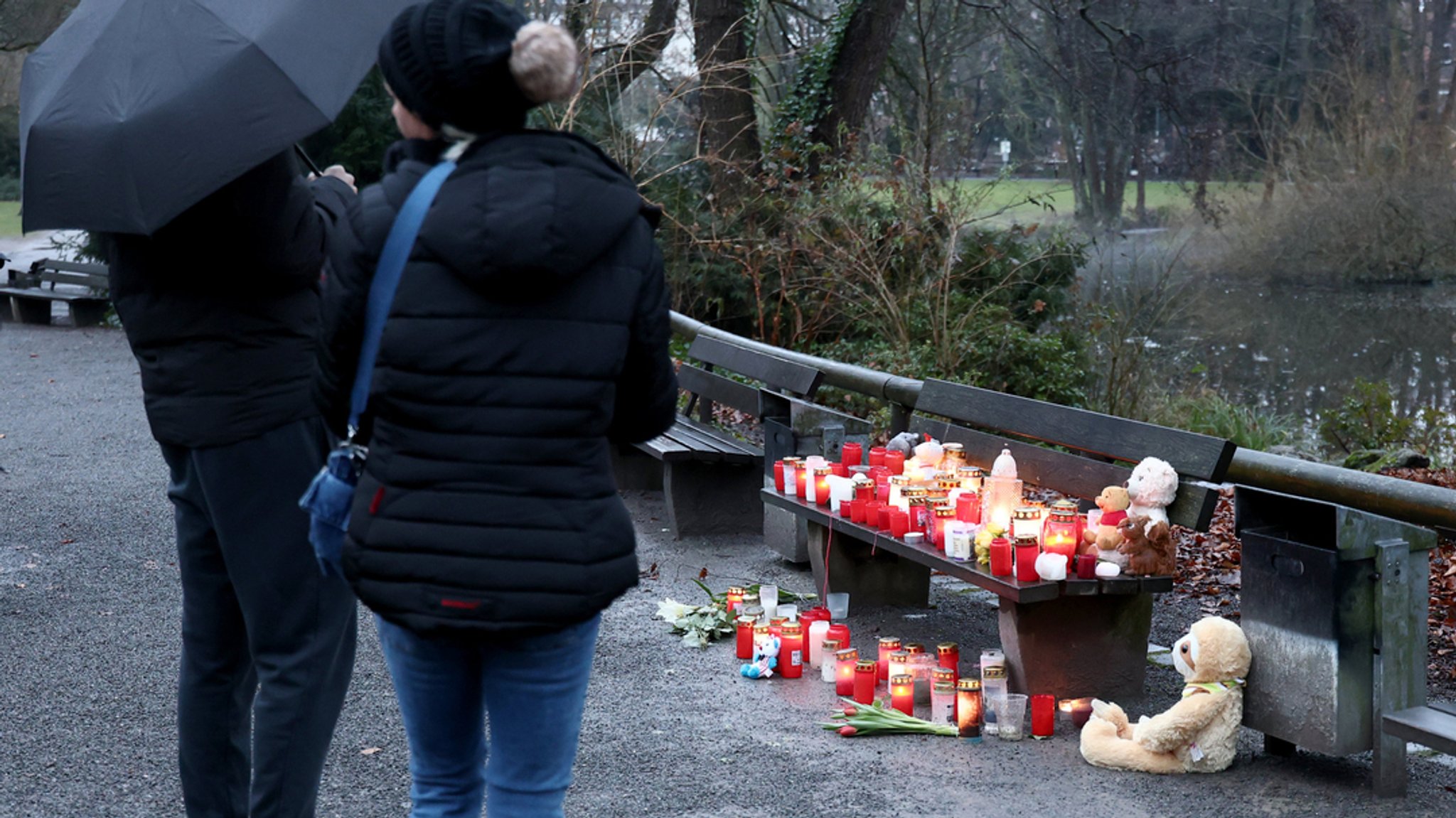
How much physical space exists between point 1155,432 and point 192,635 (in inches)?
118

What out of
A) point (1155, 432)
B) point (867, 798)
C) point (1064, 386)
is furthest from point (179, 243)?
point (1064, 386)

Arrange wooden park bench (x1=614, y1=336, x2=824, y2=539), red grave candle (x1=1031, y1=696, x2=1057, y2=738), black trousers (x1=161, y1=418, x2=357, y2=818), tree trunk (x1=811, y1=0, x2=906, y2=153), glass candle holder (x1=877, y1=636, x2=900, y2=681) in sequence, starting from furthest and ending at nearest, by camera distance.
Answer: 1. tree trunk (x1=811, y1=0, x2=906, y2=153)
2. wooden park bench (x1=614, y1=336, x2=824, y2=539)
3. glass candle holder (x1=877, y1=636, x2=900, y2=681)
4. red grave candle (x1=1031, y1=696, x2=1057, y2=738)
5. black trousers (x1=161, y1=418, x2=357, y2=818)

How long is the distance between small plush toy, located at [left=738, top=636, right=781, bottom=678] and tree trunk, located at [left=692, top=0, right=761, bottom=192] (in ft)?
30.7

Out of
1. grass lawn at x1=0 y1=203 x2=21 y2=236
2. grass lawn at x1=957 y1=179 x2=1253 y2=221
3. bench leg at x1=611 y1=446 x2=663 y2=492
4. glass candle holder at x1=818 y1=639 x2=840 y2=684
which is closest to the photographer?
glass candle holder at x1=818 y1=639 x2=840 y2=684

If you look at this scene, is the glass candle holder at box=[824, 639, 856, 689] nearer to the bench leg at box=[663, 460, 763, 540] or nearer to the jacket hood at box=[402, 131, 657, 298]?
the bench leg at box=[663, 460, 763, 540]

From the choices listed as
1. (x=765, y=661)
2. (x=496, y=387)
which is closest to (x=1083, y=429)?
(x=765, y=661)

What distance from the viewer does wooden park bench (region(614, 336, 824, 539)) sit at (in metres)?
6.67

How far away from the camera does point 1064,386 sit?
9914 millimetres

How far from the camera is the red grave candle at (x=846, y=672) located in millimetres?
4641

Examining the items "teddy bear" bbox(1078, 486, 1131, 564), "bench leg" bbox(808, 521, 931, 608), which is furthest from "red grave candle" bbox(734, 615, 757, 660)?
"teddy bear" bbox(1078, 486, 1131, 564)

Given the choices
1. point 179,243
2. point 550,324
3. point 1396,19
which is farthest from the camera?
point 1396,19

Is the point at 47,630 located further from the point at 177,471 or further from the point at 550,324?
the point at 550,324

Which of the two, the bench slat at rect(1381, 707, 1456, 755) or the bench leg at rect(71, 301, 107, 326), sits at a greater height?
the bench leg at rect(71, 301, 107, 326)

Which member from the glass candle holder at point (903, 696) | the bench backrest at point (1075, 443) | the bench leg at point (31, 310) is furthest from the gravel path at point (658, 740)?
the bench leg at point (31, 310)
